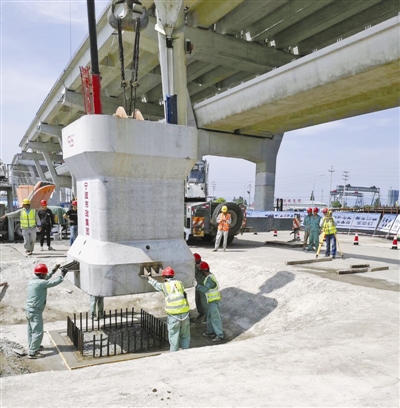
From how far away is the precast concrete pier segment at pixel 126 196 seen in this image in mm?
5645

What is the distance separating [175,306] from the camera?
19.9ft

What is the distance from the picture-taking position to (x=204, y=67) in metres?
23.1

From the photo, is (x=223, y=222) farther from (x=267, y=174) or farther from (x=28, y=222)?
(x=267, y=174)

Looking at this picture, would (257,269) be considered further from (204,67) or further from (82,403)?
(204,67)

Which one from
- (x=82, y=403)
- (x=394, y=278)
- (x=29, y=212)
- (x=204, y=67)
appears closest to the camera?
(x=82, y=403)

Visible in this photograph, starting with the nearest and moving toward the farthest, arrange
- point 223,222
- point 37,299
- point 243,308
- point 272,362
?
1. point 272,362
2. point 37,299
3. point 243,308
4. point 223,222

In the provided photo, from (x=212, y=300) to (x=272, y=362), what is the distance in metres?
3.54

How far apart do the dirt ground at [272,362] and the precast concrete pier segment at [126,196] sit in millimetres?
1977

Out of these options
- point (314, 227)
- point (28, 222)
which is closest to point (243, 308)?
point (314, 227)

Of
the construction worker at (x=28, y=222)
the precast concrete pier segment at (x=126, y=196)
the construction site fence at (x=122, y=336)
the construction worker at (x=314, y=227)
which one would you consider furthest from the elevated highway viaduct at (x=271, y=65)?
the construction site fence at (x=122, y=336)

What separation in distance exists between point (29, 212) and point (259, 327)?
7.60 meters

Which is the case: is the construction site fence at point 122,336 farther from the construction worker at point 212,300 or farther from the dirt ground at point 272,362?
the construction worker at point 212,300

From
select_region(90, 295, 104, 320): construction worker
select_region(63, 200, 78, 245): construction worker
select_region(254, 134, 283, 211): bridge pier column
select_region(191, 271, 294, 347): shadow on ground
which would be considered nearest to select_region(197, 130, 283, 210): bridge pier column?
select_region(254, 134, 283, 211): bridge pier column

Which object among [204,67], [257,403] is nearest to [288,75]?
[204,67]
